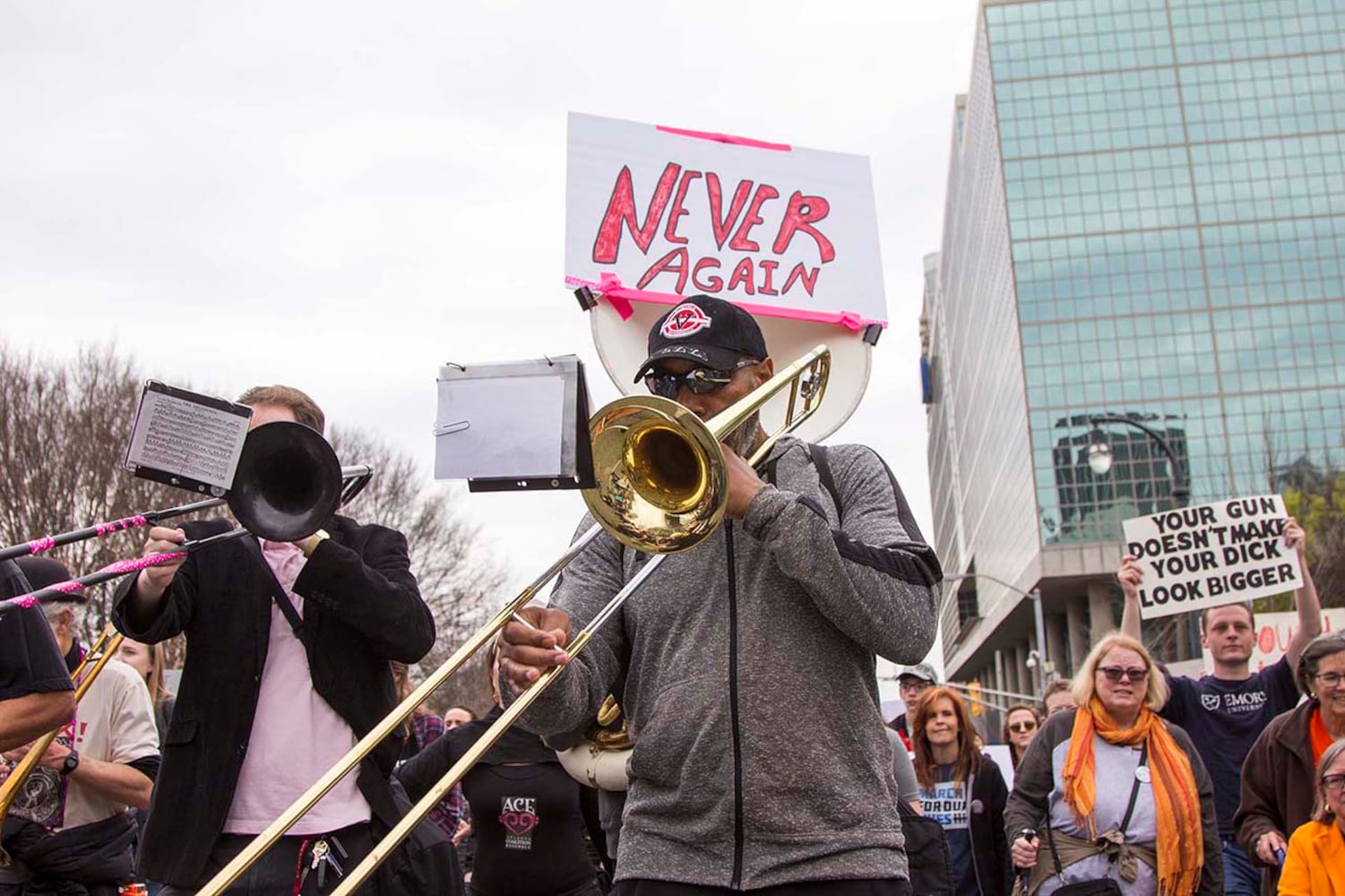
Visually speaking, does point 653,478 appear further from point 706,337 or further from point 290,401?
point 290,401

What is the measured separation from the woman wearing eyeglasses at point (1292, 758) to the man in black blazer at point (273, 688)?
13.5ft

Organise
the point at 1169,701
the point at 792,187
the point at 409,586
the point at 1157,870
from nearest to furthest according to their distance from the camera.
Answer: the point at 409,586 → the point at 1157,870 → the point at 792,187 → the point at 1169,701

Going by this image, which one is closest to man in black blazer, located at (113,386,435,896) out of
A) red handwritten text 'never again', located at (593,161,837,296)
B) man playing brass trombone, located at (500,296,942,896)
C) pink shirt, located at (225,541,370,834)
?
pink shirt, located at (225,541,370,834)

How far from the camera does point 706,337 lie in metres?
3.09

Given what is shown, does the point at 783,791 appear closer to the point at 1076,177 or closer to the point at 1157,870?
the point at 1157,870

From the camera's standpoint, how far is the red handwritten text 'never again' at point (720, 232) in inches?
238

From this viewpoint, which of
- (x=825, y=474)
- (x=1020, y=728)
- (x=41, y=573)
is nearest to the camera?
(x=825, y=474)

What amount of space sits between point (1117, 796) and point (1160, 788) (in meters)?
0.18

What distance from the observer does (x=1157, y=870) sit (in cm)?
588

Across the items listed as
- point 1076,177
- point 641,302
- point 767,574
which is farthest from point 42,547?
point 1076,177

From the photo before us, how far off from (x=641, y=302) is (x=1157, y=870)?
3101 millimetres

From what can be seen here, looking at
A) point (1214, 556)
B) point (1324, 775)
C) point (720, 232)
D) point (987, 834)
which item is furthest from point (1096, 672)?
point (720, 232)

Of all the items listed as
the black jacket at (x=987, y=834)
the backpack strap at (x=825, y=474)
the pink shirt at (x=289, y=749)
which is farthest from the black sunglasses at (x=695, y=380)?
the black jacket at (x=987, y=834)

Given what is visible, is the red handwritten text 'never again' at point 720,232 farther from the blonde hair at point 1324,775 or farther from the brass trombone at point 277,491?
the brass trombone at point 277,491
